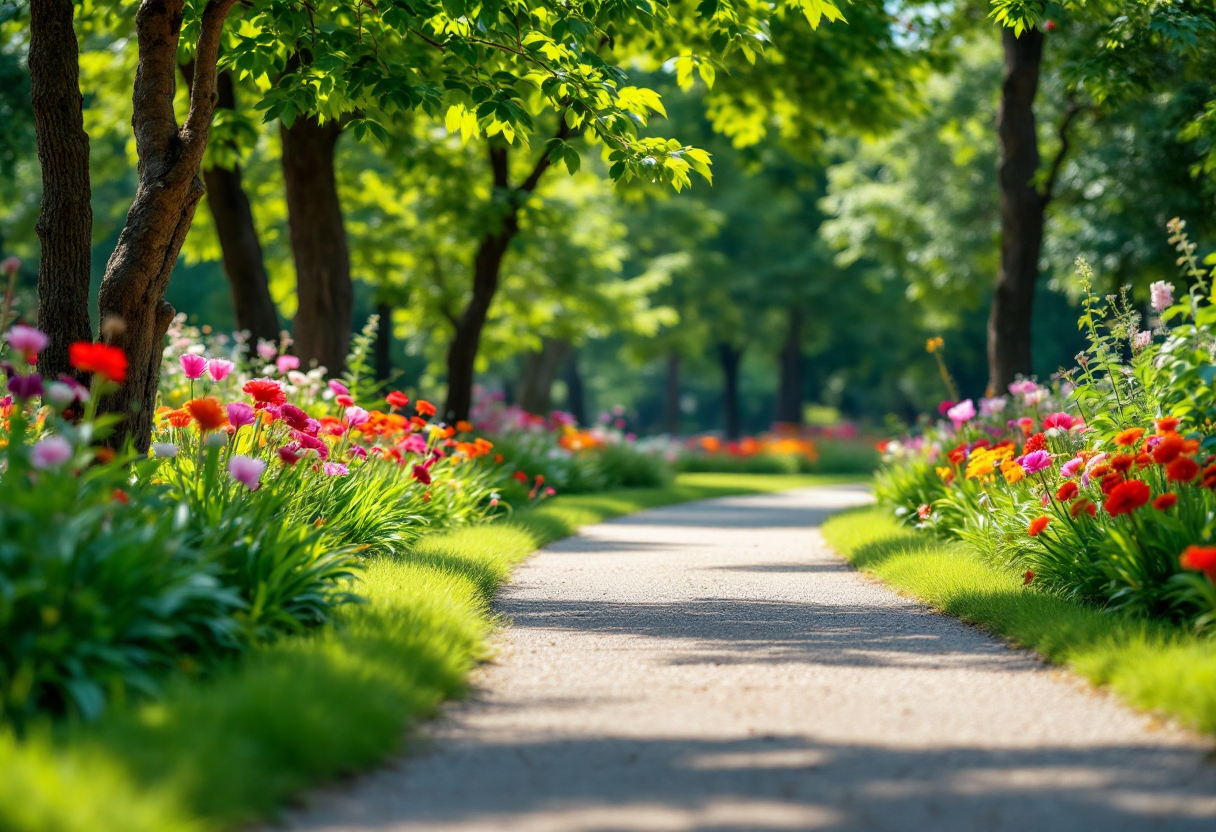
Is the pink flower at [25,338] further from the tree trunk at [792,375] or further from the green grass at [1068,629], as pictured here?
the tree trunk at [792,375]

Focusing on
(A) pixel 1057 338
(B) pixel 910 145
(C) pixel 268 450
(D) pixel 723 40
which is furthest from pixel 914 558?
(A) pixel 1057 338

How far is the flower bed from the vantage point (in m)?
5.66

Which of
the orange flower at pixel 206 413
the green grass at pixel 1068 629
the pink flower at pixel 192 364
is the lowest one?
the green grass at pixel 1068 629

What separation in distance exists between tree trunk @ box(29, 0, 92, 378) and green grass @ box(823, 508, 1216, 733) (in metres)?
5.34

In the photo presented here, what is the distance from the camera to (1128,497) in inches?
221

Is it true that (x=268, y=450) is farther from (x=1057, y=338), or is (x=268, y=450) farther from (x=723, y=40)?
(x=1057, y=338)

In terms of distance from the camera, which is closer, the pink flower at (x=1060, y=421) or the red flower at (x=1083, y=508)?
the red flower at (x=1083, y=508)

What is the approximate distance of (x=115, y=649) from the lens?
13.4 ft

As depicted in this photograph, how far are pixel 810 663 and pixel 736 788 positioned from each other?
6.52ft

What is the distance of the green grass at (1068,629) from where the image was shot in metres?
4.49

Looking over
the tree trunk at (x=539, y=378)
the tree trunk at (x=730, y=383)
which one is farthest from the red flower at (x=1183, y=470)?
the tree trunk at (x=730, y=383)

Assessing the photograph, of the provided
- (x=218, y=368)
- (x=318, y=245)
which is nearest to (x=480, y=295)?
(x=318, y=245)

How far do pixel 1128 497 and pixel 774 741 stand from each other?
7.72ft

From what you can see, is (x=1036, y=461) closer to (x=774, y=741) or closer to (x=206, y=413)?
(x=774, y=741)
